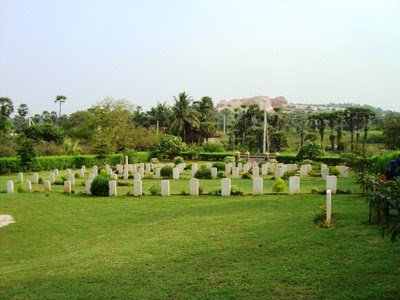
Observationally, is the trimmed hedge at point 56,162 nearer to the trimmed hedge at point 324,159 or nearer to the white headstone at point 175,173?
the white headstone at point 175,173

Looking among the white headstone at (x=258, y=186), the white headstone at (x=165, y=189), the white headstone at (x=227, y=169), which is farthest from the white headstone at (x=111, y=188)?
the white headstone at (x=227, y=169)

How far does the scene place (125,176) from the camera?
26969 mm

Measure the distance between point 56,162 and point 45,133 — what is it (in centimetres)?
1097

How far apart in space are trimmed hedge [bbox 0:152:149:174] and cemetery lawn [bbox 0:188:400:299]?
19.6m

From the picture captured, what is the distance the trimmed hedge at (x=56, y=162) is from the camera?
110ft

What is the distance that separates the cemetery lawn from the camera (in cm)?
699

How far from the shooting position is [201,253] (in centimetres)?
912

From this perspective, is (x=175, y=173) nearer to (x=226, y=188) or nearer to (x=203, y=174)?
(x=203, y=174)

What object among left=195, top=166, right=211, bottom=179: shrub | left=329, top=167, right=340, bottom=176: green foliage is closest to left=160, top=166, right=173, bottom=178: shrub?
left=195, top=166, right=211, bottom=179: shrub

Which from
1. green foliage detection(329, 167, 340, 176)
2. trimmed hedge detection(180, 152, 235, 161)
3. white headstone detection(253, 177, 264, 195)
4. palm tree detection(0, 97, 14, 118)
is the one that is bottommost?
trimmed hedge detection(180, 152, 235, 161)

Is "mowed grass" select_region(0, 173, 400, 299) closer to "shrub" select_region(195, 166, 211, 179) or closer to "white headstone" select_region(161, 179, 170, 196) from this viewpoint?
"white headstone" select_region(161, 179, 170, 196)

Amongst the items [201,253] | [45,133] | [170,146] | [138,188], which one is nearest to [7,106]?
[45,133]

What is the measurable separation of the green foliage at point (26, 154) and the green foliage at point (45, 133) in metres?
13.0

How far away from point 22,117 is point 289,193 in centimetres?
7642
